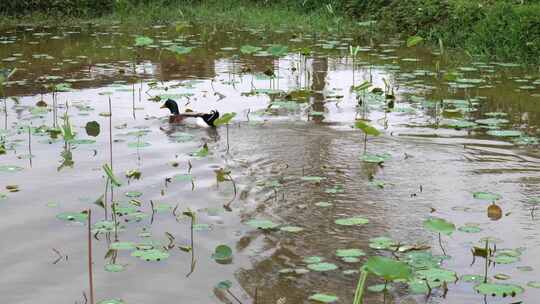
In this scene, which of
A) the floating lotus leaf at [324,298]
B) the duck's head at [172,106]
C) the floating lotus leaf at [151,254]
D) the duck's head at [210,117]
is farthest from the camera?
the duck's head at [172,106]

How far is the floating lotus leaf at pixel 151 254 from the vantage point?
161 inches

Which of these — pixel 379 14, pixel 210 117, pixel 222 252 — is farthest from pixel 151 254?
Answer: pixel 379 14

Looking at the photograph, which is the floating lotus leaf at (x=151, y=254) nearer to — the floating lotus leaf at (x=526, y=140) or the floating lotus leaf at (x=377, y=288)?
the floating lotus leaf at (x=377, y=288)

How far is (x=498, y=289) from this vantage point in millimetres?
3596

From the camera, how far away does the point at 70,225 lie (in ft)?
15.4

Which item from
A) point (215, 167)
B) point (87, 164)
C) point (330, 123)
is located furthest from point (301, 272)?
point (330, 123)

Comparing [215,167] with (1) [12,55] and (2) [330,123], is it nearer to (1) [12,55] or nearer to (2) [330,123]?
(2) [330,123]

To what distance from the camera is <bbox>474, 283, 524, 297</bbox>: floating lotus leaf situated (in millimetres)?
3594

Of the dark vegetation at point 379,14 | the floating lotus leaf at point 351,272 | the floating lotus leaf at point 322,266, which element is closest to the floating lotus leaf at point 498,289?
the floating lotus leaf at point 351,272

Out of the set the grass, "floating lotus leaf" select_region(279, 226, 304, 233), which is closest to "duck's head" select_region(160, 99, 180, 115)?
"floating lotus leaf" select_region(279, 226, 304, 233)

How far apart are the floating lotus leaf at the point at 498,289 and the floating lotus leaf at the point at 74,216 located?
92.1 inches

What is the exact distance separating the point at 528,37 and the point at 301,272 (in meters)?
7.71

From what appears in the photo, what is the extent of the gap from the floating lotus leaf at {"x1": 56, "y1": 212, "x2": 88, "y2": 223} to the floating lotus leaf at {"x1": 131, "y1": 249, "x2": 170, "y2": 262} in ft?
2.22

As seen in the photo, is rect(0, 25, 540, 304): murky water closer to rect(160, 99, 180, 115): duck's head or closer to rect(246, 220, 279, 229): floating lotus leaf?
rect(246, 220, 279, 229): floating lotus leaf
